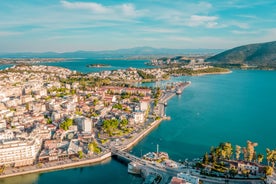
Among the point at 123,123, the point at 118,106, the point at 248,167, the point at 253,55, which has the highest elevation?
the point at 253,55

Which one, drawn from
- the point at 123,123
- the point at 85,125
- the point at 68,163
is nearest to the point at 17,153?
the point at 68,163

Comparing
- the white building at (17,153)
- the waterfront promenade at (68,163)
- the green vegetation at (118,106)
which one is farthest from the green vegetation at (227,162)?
the green vegetation at (118,106)

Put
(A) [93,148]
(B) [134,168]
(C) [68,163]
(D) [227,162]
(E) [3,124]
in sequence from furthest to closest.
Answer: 1. (E) [3,124]
2. (A) [93,148]
3. (C) [68,163]
4. (D) [227,162]
5. (B) [134,168]

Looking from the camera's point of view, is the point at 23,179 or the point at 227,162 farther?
the point at 227,162

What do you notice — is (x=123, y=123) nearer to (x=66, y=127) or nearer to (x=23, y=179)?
(x=66, y=127)

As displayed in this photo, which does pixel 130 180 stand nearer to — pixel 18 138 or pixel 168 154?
pixel 168 154

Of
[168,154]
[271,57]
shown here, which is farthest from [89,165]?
[271,57]

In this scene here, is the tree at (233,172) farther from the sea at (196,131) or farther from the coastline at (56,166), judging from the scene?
the coastline at (56,166)
